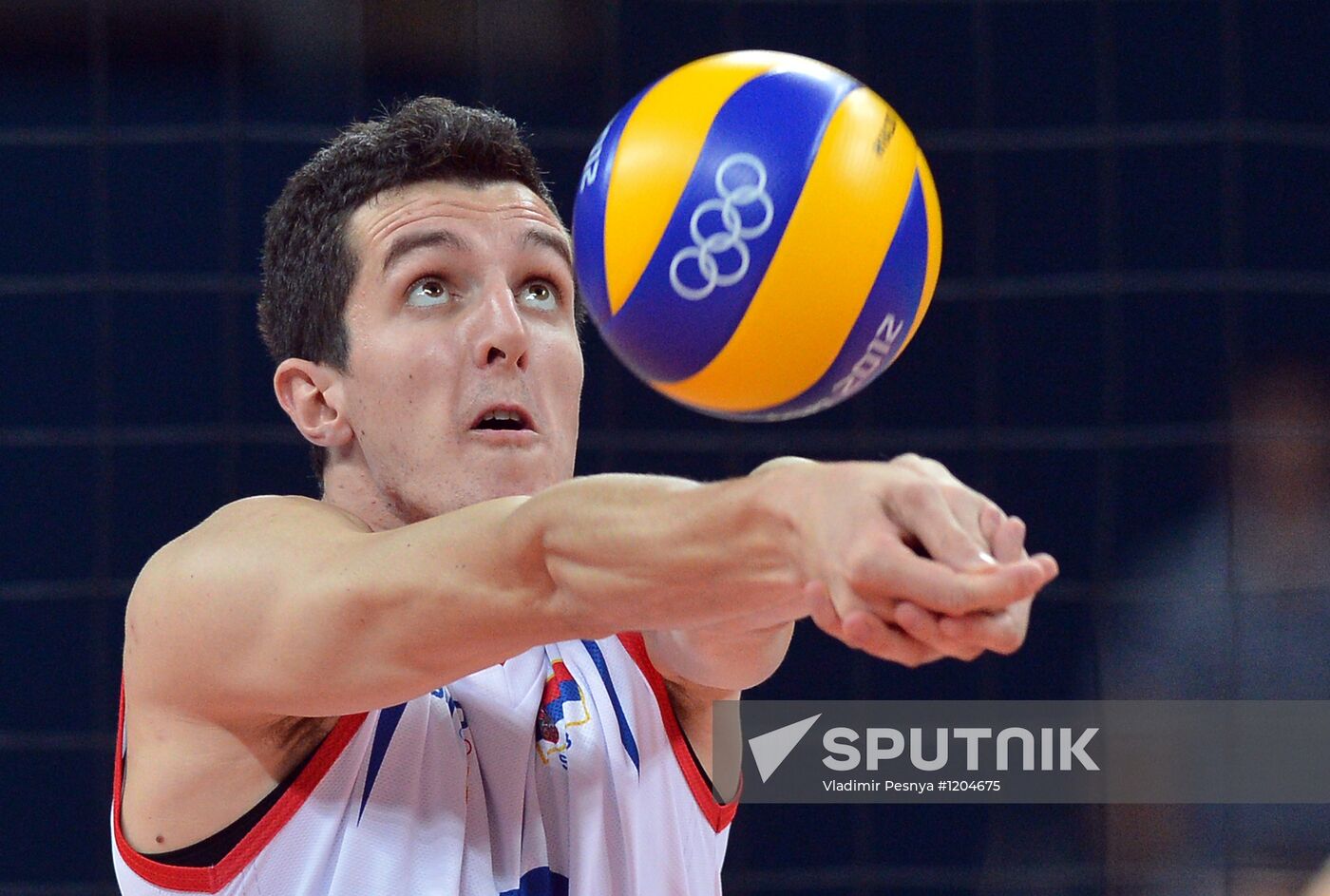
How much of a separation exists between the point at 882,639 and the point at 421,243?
1.33m

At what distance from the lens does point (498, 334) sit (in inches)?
92.2

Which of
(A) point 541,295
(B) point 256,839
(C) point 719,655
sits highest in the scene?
(A) point 541,295

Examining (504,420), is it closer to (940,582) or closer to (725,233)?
(725,233)

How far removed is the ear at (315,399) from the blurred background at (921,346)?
1.66m

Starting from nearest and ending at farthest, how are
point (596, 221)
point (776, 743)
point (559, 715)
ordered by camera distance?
1. point (596, 221)
2. point (559, 715)
3. point (776, 743)

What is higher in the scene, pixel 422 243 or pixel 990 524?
pixel 422 243

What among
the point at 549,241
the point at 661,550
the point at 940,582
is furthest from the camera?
the point at 549,241

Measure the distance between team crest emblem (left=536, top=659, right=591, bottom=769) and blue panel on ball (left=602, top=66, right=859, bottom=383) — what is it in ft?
2.02

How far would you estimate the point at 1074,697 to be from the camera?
4137 mm

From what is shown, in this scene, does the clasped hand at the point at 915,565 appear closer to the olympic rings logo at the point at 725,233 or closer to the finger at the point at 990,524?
the finger at the point at 990,524

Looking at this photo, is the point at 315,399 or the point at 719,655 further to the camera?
the point at 315,399

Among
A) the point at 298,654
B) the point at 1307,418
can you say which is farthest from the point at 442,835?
the point at 1307,418

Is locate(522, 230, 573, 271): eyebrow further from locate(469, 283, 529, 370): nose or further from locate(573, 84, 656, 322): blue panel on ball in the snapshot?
locate(573, 84, 656, 322): blue panel on ball

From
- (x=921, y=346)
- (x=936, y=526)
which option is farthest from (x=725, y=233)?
(x=921, y=346)
